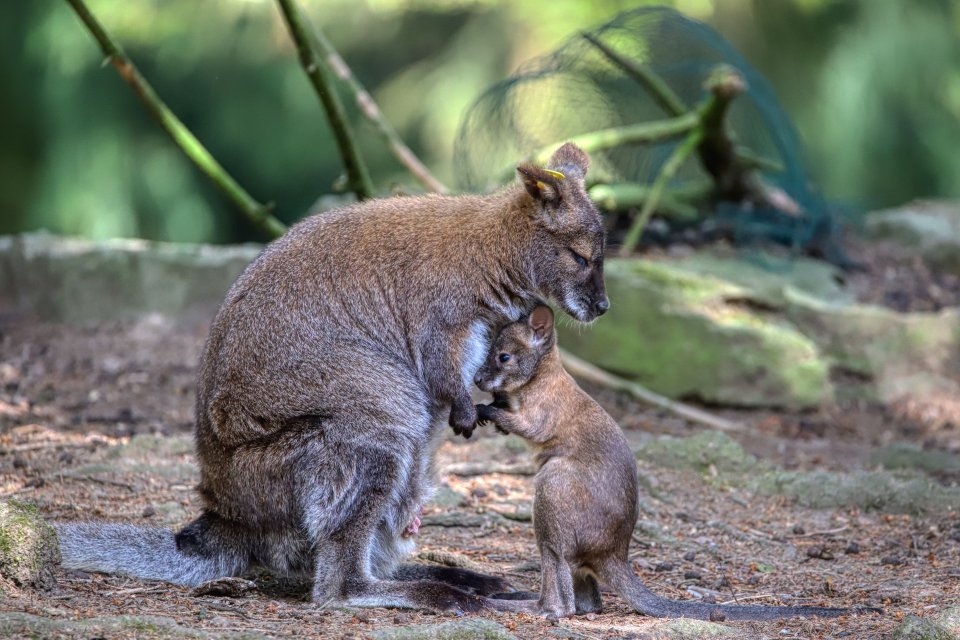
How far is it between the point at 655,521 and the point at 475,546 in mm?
990

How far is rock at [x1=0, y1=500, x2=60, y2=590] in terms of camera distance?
165 inches

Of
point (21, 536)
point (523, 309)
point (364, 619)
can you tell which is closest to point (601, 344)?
point (523, 309)

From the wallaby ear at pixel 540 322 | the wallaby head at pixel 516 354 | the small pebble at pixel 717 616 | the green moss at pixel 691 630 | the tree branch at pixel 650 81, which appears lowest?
the small pebble at pixel 717 616

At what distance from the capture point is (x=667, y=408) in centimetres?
831

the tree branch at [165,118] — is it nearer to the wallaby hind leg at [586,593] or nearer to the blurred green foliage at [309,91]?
the wallaby hind leg at [586,593]

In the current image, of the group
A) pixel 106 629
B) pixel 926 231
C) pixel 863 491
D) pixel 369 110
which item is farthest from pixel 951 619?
pixel 926 231

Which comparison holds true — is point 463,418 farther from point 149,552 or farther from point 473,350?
point 149,552

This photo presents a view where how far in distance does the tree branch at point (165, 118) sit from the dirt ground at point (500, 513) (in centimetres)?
143

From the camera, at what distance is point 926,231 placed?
36.2ft

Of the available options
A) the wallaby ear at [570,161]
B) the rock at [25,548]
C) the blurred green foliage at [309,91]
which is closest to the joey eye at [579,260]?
the wallaby ear at [570,161]

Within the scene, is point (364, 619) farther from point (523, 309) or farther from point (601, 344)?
point (601, 344)

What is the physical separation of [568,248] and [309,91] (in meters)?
9.21

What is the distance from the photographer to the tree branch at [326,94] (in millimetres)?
6801

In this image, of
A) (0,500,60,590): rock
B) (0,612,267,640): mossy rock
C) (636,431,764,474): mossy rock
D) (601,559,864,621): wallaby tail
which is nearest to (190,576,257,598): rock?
(0,500,60,590): rock
